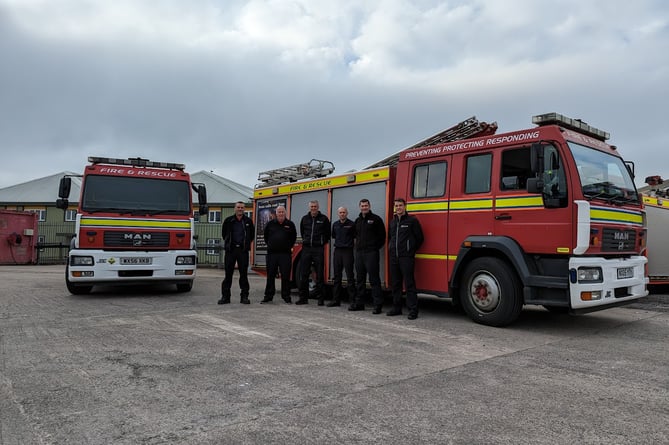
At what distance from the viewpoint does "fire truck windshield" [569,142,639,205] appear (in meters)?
6.04

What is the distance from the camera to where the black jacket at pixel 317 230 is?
8.65 meters

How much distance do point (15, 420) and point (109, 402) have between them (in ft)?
1.87

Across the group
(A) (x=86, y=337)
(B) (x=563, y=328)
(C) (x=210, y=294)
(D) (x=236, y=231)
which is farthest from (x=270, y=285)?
(B) (x=563, y=328)

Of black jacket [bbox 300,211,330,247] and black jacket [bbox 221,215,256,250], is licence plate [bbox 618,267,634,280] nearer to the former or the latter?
black jacket [bbox 300,211,330,247]

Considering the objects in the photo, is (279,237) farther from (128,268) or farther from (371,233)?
(128,268)

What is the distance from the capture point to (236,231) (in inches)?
353

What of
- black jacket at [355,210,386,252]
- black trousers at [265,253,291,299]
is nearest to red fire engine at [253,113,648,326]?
black jacket at [355,210,386,252]

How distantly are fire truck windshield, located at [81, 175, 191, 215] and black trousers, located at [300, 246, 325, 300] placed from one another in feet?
9.59

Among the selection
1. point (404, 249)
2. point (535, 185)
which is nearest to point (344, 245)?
point (404, 249)

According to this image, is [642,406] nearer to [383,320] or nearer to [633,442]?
[633,442]

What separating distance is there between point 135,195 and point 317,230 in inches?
154

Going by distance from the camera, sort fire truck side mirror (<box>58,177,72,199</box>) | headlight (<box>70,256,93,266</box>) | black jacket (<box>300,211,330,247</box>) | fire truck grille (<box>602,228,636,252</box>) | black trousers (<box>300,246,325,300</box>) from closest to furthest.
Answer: fire truck grille (<box>602,228,636,252</box>) → black jacket (<box>300,211,330,247</box>) → black trousers (<box>300,246,325,300</box>) → headlight (<box>70,256,93,266</box>) → fire truck side mirror (<box>58,177,72,199</box>)

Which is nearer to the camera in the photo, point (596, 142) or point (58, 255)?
point (596, 142)

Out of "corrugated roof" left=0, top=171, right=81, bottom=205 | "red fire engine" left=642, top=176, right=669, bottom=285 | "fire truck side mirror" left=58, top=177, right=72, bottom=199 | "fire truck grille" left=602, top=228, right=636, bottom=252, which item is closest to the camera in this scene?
"fire truck grille" left=602, top=228, right=636, bottom=252
